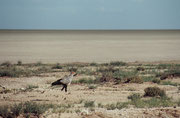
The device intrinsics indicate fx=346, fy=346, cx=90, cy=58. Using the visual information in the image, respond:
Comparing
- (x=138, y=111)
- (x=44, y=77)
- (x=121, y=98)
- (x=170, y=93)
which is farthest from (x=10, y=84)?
(x=138, y=111)

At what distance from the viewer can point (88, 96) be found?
45.9ft

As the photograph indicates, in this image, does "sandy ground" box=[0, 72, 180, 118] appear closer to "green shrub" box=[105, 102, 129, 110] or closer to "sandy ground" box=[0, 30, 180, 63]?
"green shrub" box=[105, 102, 129, 110]

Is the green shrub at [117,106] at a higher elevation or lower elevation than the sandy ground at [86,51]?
lower

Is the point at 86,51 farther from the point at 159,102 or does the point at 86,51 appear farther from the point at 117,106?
the point at 117,106

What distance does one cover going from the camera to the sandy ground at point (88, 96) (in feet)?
32.0

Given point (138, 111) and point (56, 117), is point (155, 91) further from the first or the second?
point (56, 117)

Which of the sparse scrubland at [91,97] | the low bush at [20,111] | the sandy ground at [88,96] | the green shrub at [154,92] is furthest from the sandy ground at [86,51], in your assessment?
the low bush at [20,111]

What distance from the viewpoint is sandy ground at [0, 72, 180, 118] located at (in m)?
9.77

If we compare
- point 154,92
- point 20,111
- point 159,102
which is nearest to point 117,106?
→ point 159,102

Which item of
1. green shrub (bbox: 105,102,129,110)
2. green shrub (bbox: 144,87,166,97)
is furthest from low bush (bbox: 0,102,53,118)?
green shrub (bbox: 144,87,166,97)

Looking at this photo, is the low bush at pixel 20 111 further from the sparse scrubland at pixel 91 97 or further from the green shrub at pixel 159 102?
the green shrub at pixel 159 102

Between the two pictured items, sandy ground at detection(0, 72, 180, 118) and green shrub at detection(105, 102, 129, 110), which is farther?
green shrub at detection(105, 102, 129, 110)

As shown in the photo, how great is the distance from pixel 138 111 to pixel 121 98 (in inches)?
139

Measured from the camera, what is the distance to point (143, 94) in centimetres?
1457
